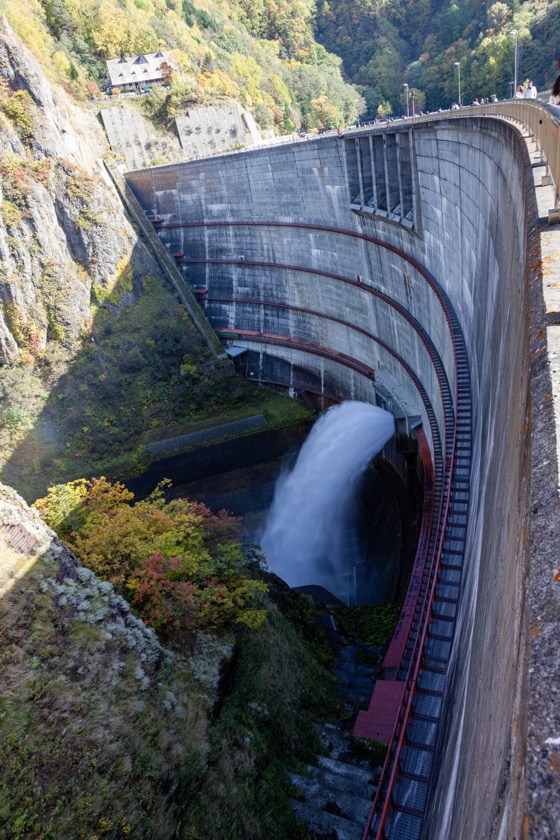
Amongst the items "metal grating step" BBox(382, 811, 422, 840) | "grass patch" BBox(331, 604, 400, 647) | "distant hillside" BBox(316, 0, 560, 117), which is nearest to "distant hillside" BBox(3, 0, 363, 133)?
"distant hillside" BBox(316, 0, 560, 117)

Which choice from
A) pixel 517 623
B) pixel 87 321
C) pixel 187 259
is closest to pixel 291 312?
pixel 187 259

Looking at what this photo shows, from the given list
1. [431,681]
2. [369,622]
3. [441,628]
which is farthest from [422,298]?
[431,681]

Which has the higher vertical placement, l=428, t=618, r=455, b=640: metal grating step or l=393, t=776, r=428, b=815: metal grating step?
l=428, t=618, r=455, b=640: metal grating step

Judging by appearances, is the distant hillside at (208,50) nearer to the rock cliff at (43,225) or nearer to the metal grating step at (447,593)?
the rock cliff at (43,225)

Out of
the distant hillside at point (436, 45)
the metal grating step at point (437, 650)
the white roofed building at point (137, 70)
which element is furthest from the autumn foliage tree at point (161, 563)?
the white roofed building at point (137, 70)

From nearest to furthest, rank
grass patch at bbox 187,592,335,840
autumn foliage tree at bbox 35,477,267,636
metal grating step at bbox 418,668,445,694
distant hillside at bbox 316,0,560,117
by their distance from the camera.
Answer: metal grating step at bbox 418,668,445,694 < grass patch at bbox 187,592,335,840 < autumn foliage tree at bbox 35,477,267,636 < distant hillside at bbox 316,0,560,117

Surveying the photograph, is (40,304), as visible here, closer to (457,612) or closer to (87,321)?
(87,321)

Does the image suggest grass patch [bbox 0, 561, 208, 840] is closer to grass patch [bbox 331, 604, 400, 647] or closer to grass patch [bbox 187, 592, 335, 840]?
grass patch [bbox 187, 592, 335, 840]
